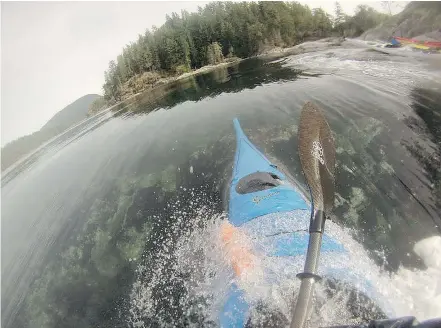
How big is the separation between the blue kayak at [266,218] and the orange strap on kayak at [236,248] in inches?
6.0

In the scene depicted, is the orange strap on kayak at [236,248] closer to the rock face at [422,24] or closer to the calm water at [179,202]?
the calm water at [179,202]

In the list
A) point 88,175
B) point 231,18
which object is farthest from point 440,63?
point 231,18

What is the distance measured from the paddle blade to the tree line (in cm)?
5520

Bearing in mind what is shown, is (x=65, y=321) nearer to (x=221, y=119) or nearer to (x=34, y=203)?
(x=34, y=203)

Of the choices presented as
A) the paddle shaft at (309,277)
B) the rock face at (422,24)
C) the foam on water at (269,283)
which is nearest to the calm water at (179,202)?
the foam on water at (269,283)

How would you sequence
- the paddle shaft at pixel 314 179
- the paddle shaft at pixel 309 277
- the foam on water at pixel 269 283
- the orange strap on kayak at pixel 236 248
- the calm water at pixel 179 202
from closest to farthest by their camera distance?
the paddle shaft at pixel 309 277 → the paddle shaft at pixel 314 179 → the foam on water at pixel 269 283 → the orange strap on kayak at pixel 236 248 → the calm water at pixel 179 202

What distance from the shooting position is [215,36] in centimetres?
6825

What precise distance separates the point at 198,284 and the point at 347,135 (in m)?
6.91

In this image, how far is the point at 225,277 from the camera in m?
4.68

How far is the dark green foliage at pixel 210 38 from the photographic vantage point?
63094 millimetres

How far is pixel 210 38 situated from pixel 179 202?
221ft

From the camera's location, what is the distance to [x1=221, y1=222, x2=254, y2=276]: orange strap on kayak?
4.47 m

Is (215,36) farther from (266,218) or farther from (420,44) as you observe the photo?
(266,218)

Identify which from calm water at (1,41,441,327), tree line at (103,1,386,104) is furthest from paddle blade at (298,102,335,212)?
tree line at (103,1,386,104)
